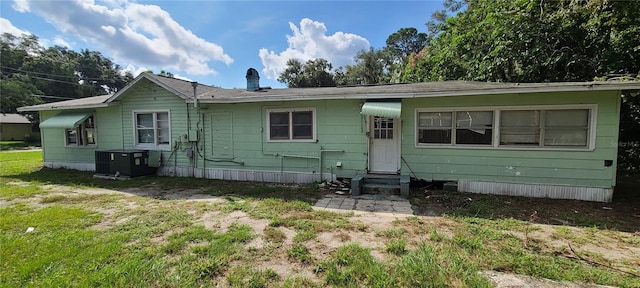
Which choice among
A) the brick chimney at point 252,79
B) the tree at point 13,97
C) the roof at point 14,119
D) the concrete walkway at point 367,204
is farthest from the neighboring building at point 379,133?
the roof at point 14,119

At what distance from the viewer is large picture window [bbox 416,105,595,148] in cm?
561

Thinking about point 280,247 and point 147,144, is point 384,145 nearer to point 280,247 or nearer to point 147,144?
point 280,247

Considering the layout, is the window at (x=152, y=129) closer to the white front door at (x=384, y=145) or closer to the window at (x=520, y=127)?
the white front door at (x=384, y=145)

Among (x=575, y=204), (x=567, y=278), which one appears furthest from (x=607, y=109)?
(x=567, y=278)

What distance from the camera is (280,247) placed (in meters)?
3.46

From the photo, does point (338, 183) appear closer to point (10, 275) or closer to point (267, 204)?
point (267, 204)

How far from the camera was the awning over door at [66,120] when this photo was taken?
29.1 ft

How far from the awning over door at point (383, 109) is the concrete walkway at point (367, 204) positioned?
1.87 metres

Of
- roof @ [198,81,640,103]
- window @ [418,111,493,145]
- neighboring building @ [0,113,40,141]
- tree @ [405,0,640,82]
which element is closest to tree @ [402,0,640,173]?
tree @ [405,0,640,82]

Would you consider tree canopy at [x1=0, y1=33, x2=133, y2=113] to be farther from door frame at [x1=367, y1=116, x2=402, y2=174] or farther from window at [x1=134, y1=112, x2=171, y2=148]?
door frame at [x1=367, y1=116, x2=402, y2=174]

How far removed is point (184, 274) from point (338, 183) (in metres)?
4.68

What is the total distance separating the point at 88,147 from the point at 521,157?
1332 cm

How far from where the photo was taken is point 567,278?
2713mm

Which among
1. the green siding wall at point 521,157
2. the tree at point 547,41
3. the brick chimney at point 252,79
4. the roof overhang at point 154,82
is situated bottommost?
the green siding wall at point 521,157
